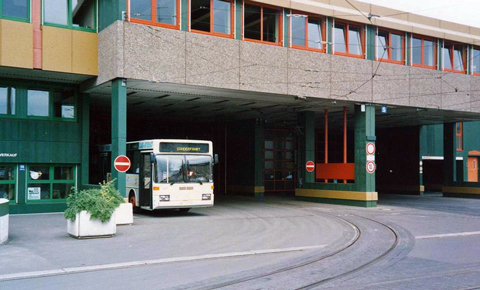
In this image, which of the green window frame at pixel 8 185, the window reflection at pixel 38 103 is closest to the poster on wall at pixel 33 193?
the green window frame at pixel 8 185

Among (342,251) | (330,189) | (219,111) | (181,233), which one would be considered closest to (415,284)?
(342,251)

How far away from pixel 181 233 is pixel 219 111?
14752 mm

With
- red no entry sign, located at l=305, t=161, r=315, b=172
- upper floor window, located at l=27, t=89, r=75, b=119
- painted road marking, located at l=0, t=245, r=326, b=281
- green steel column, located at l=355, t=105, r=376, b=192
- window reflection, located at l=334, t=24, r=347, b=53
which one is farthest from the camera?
red no entry sign, located at l=305, t=161, r=315, b=172

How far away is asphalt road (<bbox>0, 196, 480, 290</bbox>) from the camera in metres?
8.62

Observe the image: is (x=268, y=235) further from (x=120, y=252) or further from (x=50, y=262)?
(x=50, y=262)

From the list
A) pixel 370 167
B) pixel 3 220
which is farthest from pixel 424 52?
pixel 3 220

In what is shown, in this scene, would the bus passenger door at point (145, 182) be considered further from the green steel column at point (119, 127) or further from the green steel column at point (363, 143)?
the green steel column at point (363, 143)

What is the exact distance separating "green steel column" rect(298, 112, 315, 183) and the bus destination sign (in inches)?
362

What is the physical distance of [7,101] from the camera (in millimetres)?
20016

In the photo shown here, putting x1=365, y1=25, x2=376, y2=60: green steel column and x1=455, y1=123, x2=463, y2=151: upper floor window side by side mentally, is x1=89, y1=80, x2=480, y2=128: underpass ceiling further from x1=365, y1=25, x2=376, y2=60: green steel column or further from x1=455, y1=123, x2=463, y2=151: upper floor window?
x1=455, y1=123, x2=463, y2=151: upper floor window

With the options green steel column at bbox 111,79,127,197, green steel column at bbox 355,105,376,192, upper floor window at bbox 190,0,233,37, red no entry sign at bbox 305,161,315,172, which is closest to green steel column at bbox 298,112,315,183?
red no entry sign at bbox 305,161,315,172

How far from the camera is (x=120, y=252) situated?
1173 centimetres

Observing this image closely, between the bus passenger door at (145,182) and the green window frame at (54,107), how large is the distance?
12.7ft

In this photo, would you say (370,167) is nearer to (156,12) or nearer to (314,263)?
(156,12)
